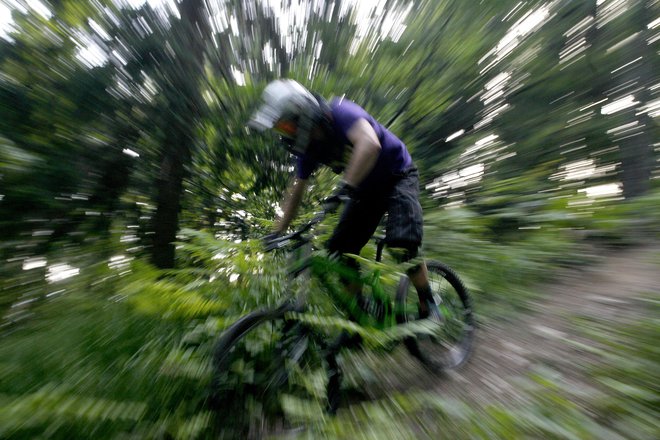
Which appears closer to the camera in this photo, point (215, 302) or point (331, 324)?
point (331, 324)

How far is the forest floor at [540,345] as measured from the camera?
→ 1909 mm

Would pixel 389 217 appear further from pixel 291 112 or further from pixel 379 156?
pixel 291 112

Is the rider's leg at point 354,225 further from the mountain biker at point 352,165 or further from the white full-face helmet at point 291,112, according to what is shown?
the white full-face helmet at point 291,112

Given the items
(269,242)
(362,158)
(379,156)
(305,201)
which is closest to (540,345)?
(379,156)

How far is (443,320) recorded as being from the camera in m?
2.30

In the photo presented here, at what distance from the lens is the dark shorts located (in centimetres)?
199

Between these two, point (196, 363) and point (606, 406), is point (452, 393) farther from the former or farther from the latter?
point (196, 363)

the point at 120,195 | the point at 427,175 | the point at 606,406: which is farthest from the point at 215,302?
the point at 427,175

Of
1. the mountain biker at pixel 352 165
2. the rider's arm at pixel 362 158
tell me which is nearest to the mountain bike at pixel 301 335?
the mountain biker at pixel 352 165

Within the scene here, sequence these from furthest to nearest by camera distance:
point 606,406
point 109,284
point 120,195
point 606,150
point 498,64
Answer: point 498,64 < point 606,150 < point 120,195 < point 109,284 < point 606,406

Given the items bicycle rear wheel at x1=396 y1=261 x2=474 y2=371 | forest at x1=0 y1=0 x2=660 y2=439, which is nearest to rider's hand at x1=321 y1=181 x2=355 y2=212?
forest at x1=0 y1=0 x2=660 y2=439

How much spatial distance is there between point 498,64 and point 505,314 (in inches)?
129

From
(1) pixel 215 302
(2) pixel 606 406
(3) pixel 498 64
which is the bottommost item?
(2) pixel 606 406

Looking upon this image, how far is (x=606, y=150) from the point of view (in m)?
3.95
